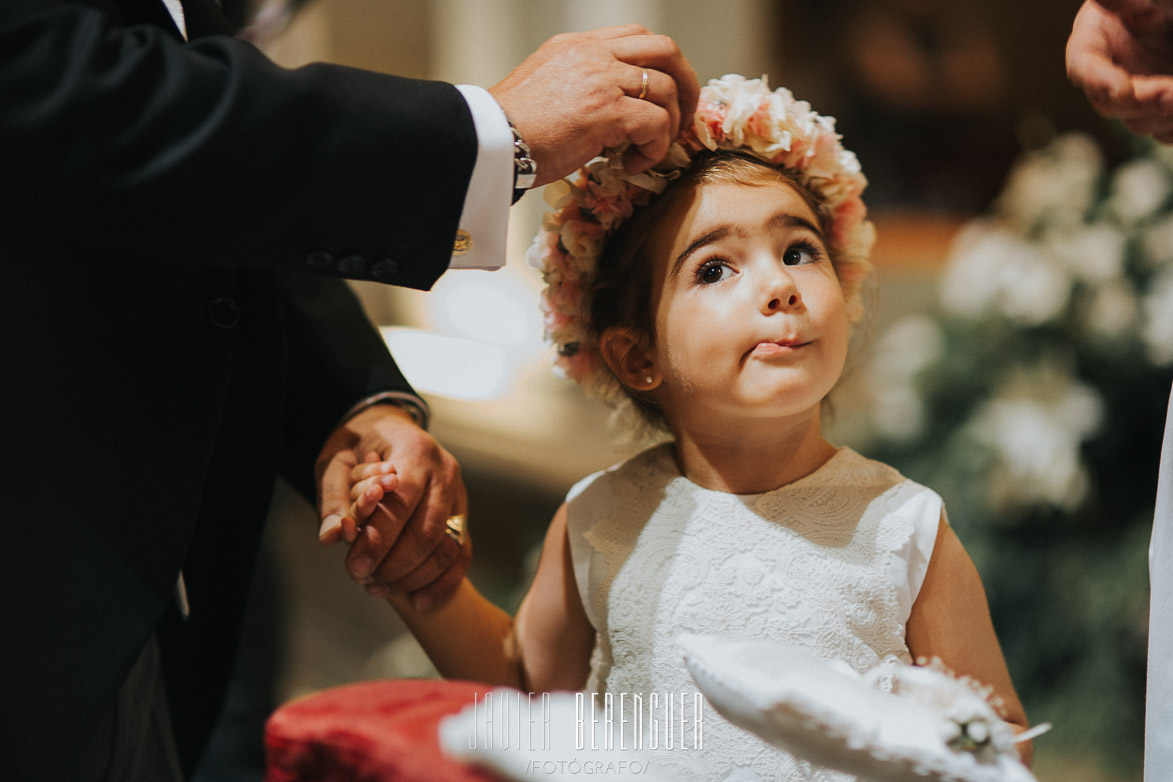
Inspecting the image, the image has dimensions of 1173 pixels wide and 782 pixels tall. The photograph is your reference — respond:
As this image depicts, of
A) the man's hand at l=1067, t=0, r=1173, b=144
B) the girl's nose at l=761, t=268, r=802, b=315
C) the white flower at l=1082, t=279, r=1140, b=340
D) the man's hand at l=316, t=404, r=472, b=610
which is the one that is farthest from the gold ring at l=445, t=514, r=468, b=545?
the white flower at l=1082, t=279, r=1140, b=340

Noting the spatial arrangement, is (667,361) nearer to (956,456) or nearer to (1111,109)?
(1111,109)

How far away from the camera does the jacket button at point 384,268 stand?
1.08 m

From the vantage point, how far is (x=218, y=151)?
3.19 ft

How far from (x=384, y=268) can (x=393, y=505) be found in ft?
1.06

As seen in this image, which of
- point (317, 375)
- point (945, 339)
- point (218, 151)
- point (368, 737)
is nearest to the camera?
point (368, 737)

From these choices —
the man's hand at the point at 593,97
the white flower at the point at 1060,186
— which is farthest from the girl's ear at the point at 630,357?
the white flower at the point at 1060,186

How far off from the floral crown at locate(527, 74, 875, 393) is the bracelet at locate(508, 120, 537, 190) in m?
0.17

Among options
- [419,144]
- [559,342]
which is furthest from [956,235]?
[419,144]

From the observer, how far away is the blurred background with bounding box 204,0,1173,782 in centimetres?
246

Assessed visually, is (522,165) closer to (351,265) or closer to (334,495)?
(351,265)

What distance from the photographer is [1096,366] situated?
97.9 inches

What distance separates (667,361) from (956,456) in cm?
160

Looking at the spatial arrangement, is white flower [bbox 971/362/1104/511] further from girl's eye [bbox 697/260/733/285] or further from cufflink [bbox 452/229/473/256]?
cufflink [bbox 452/229/473/256]

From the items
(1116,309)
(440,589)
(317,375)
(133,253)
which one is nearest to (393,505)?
(440,589)
